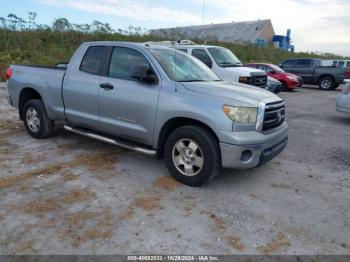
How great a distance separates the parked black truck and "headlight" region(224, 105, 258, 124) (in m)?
17.1

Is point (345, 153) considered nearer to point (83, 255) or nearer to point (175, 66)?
point (175, 66)

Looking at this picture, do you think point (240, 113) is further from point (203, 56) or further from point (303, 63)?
point (303, 63)

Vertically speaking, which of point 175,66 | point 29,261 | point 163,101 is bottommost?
Answer: point 29,261

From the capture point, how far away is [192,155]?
13.9 feet

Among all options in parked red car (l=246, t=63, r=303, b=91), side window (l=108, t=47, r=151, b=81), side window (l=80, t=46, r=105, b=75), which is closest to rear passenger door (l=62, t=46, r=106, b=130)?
side window (l=80, t=46, r=105, b=75)

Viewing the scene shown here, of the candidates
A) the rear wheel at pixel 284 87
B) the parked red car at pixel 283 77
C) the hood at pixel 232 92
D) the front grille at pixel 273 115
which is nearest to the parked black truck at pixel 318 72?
the parked red car at pixel 283 77

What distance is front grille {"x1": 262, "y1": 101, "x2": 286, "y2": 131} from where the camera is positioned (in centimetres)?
423

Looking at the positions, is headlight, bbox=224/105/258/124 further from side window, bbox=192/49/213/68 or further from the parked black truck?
the parked black truck

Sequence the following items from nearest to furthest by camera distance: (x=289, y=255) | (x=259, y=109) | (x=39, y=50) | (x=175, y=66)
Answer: (x=289, y=255) < (x=259, y=109) < (x=175, y=66) < (x=39, y=50)

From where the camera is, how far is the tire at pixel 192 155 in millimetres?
4055

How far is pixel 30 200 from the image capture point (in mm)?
3785

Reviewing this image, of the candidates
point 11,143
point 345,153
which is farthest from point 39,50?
point 345,153

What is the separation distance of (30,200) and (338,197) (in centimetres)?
380

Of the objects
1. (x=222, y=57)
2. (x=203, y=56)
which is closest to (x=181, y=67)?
(x=203, y=56)
